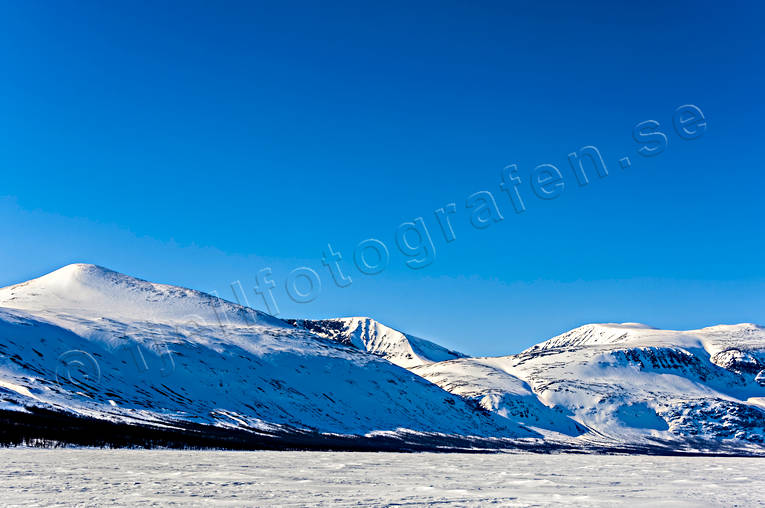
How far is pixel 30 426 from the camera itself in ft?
368

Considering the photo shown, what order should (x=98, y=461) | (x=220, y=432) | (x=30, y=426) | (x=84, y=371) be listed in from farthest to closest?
1. (x=84, y=371)
2. (x=220, y=432)
3. (x=30, y=426)
4. (x=98, y=461)

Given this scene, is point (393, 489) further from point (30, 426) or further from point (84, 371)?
point (84, 371)

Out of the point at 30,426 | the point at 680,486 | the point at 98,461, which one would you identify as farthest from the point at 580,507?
the point at 30,426

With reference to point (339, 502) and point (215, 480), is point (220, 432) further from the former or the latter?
point (339, 502)

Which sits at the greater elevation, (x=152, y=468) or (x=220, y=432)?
(x=152, y=468)

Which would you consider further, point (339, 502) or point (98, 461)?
point (98, 461)

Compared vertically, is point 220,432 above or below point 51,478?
below

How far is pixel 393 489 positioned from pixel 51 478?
1067 inches

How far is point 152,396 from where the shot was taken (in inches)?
7254

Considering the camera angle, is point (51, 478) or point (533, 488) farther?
point (533, 488)

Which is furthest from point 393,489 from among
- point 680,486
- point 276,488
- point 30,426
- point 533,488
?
point 30,426

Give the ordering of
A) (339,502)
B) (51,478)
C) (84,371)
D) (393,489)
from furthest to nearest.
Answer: (84,371)
(393,489)
(51,478)
(339,502)

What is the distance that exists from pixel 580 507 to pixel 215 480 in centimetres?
3019

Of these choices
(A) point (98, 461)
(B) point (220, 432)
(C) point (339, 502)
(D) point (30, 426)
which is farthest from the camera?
(B) point (220, 432)
